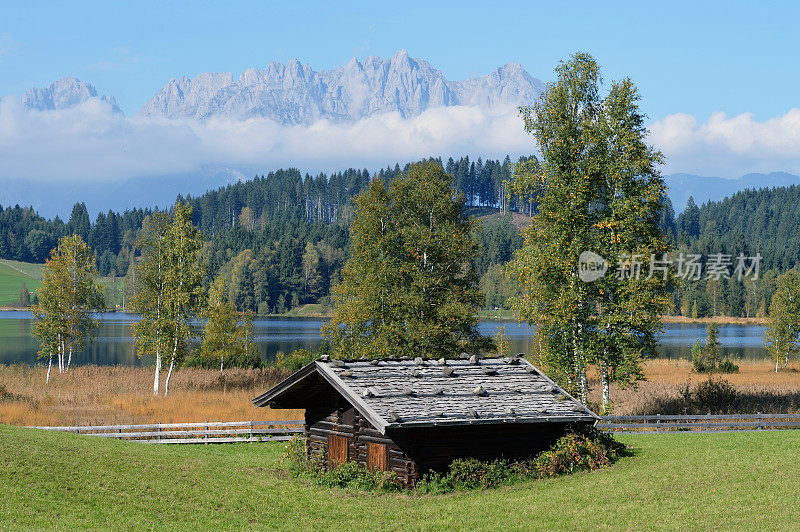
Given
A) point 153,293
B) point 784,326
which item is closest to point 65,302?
point 153,293

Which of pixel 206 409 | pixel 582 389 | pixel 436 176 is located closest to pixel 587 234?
pixel 582 389

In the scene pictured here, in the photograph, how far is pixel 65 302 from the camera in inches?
2391

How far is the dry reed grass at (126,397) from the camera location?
39.5m

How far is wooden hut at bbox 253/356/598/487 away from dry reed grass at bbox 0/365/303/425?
1228cm

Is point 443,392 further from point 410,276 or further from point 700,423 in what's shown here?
point 410,276

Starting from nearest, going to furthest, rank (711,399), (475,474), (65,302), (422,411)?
1. (422,411)
2. (475,474)
3. (711,399)
4. (65,302)

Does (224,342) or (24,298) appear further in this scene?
(24,298)

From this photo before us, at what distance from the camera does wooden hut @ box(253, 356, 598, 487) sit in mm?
24641

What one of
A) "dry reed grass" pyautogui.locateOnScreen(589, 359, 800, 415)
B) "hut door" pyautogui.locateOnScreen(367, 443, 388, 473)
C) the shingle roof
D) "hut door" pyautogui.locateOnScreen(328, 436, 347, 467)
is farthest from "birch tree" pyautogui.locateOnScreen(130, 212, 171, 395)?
"hut door" pyautogui.locateOnScreen(367, 443, 388, 473)

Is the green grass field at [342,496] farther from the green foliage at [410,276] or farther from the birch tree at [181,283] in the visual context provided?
the birch tree at [181,283]

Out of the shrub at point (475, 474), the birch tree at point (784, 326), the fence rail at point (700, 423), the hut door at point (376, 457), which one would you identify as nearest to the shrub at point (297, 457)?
the hut door at point (376, 457)

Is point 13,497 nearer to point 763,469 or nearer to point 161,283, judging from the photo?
point 763,469

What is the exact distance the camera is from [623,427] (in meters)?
36.3

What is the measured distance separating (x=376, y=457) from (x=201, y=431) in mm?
11974
